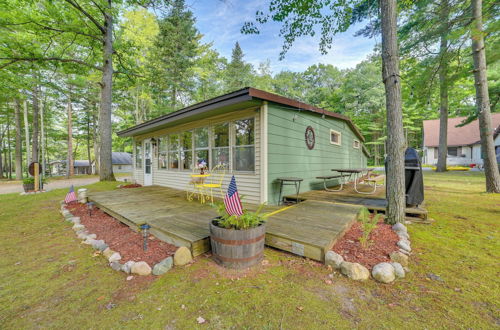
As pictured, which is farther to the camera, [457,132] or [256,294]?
[457,132]

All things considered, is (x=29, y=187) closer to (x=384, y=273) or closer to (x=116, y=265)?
(x=116, y=265)

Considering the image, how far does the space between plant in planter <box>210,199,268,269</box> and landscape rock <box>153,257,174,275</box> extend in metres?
0.51

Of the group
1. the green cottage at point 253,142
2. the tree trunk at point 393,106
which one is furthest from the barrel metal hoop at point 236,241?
the tree trunk at point 393,106

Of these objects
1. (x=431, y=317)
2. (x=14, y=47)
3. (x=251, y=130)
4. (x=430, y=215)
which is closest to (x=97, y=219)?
(x=251, y=130)

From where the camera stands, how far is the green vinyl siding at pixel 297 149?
15.2 ft

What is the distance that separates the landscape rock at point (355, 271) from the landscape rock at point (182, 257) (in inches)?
69.4

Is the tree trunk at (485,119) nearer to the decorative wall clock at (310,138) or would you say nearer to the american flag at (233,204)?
the decorative wall clock at (310,138)

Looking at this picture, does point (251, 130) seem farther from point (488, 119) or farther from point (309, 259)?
point (488, 119)

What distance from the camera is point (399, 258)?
2.28m

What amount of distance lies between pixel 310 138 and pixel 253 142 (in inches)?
84.3

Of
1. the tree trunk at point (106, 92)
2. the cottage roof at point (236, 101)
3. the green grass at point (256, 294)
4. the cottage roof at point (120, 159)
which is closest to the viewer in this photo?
the green grass at point (256, 294)

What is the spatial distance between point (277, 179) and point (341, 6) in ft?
13.8

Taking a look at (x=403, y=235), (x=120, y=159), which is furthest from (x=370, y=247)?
(x=120, y=159)

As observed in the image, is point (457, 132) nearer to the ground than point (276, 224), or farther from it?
farther from it
